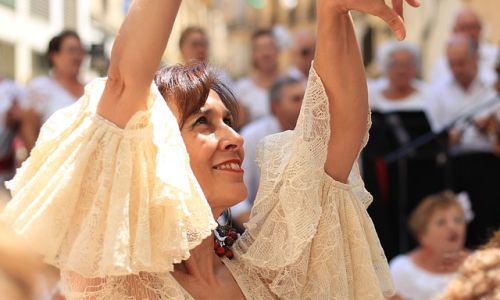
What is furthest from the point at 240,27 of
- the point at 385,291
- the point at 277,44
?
the point at 385,291

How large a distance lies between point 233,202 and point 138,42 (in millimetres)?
540

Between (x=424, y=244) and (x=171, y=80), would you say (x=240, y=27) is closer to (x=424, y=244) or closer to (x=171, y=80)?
(x=424, y=244)

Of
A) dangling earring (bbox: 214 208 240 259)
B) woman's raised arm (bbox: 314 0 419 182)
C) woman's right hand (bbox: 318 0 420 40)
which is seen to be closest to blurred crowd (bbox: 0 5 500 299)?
dangling earring (bbox: 214 208 240 259)

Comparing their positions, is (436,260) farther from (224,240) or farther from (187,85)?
(187,85)

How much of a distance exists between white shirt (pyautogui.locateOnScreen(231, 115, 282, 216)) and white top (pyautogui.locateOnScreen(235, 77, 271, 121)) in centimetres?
54

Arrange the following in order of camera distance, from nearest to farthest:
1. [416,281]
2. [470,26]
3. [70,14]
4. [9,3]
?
[416,281]
[470,26]
[70,14]
[9,3]

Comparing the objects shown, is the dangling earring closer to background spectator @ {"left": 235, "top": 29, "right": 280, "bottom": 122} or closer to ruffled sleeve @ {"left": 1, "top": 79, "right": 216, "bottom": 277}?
ruffled sleeve @ {"left": 1, "top": 79, "right": 216, "bottom": 277}

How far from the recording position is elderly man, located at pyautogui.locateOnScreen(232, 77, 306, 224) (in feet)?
17.1

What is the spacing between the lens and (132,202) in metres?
2.09

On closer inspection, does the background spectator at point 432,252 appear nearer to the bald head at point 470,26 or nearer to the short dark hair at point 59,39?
the bald head at point 470,26

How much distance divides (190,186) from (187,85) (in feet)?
1.32

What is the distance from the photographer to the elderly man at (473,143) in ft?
18.8

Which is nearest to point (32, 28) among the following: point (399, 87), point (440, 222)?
point (399, 87)

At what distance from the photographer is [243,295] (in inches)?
96.8
